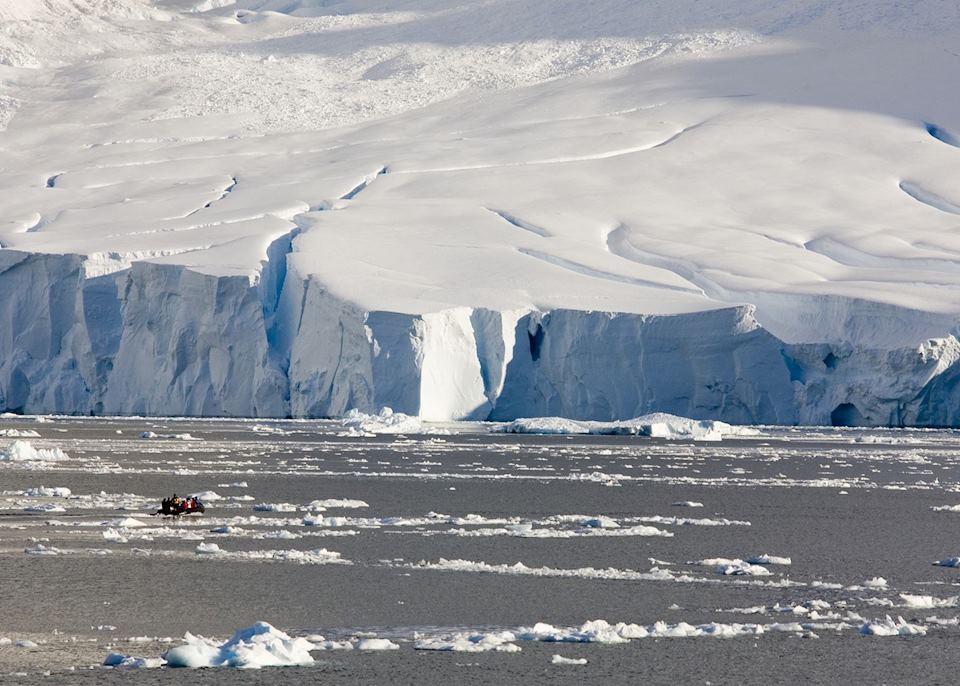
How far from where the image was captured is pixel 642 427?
3059cm

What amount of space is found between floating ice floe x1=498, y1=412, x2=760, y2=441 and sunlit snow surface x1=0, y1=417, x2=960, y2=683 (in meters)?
6.79

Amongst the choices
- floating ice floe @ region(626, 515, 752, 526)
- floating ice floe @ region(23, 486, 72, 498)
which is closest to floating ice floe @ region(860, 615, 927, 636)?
floating ice floe @ region(626, 515, 752, 526)

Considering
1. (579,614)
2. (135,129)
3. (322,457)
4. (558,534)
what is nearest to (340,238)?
(322,457)

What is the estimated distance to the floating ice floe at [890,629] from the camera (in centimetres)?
918

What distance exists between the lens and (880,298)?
107 feet

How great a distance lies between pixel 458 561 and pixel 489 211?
102 ft

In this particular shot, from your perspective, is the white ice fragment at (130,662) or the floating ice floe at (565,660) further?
the floating ice floe at (565,660)

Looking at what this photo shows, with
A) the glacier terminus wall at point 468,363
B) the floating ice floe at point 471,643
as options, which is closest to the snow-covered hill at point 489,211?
the glacier terminus wall at point 468,363

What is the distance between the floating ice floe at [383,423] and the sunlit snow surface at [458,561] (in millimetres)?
6822

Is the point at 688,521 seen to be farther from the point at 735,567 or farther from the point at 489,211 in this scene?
the point at 489,211

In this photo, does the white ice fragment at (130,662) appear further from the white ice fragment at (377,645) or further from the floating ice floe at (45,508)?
the floating ice floe at (45,508)

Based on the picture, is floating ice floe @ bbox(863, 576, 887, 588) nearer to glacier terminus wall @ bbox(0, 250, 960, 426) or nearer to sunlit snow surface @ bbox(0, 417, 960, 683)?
sunlit snow surface @ bbox(0, 417, 960, 683)

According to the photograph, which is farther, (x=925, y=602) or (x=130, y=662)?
(x=925, y=602)

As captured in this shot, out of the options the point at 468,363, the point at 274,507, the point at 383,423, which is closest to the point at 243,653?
the point at 274,507
